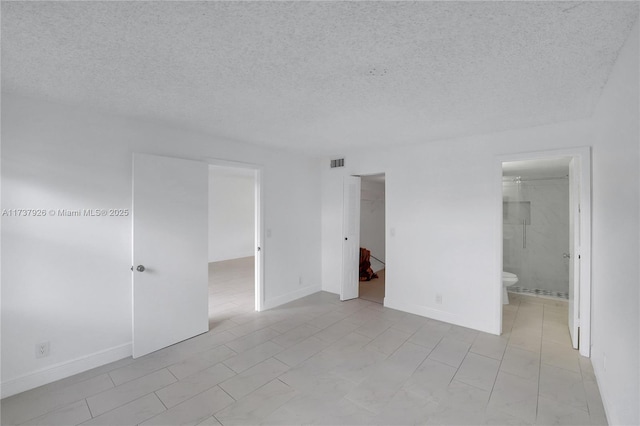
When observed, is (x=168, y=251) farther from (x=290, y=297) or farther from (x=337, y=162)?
(x=337, y=162)

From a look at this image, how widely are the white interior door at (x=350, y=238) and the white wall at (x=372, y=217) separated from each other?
86.4 inches

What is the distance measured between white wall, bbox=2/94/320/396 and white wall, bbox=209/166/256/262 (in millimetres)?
5109

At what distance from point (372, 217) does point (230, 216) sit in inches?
171

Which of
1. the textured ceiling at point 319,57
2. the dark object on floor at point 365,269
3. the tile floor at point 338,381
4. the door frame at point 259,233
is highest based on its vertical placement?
the textured ceiling at point 319,57

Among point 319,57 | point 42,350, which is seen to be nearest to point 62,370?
point 42,350

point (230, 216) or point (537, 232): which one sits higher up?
point (230, 216)

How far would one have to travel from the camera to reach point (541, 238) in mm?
5500

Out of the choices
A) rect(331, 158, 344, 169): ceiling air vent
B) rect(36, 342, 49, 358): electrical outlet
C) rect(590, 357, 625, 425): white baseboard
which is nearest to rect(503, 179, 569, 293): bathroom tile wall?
rect(590, 357, 625, 425): white baseboard

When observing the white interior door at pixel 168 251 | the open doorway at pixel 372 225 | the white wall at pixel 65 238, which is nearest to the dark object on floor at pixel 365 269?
the open doorway at pixel 372 225

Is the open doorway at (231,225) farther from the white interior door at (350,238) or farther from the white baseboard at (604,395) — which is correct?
the white baseboard at (604,395)

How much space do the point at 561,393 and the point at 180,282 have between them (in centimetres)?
371

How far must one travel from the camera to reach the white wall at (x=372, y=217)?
6938 mm

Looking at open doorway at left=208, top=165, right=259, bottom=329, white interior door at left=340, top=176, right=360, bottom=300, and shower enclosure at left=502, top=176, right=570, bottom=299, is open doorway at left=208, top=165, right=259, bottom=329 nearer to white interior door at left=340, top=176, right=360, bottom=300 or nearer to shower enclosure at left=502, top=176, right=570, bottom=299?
white interior door at left=340, top=176, right=360, bottom=300

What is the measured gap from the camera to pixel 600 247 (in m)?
2.37
